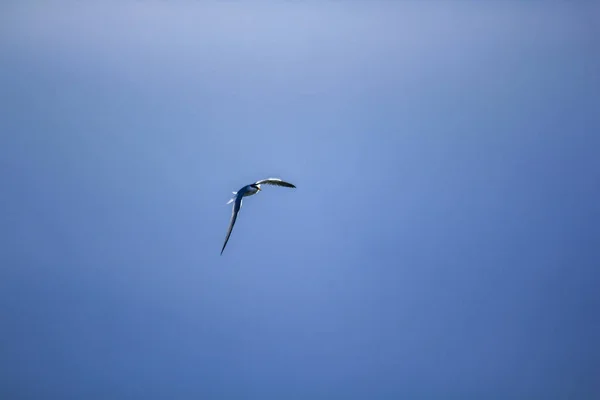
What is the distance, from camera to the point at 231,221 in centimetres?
383

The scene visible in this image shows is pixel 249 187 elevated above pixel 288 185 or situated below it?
below

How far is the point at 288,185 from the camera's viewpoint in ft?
14.1

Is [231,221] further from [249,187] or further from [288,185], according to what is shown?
[288,185]

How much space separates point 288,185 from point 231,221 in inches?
32.0

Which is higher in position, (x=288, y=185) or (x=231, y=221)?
(x=288, y=185)

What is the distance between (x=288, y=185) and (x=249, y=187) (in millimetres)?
585

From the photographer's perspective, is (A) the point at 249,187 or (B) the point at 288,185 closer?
(A) the point at 249,187

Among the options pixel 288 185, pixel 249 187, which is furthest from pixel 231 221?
pixel 288 185

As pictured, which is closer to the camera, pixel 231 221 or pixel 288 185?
pixel 231 221

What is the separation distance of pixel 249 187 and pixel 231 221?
39cm

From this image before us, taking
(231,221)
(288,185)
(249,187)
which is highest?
(288,185)

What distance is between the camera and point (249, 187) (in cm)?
384
